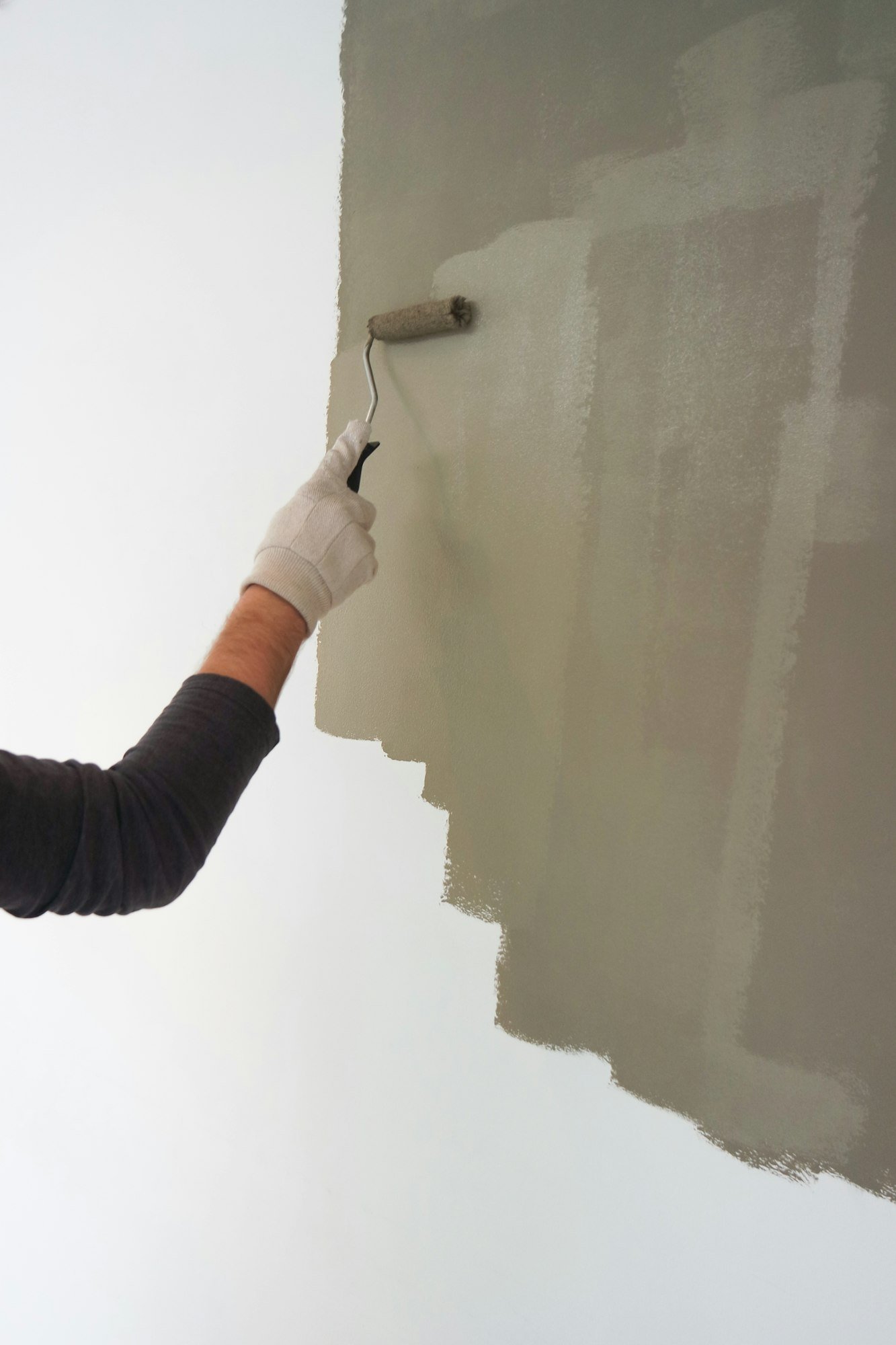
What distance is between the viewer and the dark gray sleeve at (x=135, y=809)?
2.41ft

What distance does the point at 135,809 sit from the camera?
2.57 ft

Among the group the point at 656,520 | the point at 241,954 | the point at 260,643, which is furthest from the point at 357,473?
the point at 241,954

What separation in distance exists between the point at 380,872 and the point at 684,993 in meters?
0.42

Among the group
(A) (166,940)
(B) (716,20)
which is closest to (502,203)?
(B) (716,20)

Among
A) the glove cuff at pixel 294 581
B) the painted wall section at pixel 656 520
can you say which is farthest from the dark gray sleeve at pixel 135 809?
the painted wall section at pixel 656 520

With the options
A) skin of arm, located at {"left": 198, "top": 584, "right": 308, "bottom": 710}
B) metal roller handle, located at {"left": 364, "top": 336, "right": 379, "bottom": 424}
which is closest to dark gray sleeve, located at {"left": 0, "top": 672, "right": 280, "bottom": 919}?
skin of arm, located at {"left": 198, "top": 584, "right": 308, "bottom": 710}

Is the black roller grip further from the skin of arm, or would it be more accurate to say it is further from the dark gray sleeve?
the dark gray sleeve

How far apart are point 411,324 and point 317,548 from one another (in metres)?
0.30

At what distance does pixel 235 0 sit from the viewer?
1164 millimetres

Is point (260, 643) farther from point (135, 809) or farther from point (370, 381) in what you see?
point (370, 381)

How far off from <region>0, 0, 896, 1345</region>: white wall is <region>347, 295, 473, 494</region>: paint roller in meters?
0.07

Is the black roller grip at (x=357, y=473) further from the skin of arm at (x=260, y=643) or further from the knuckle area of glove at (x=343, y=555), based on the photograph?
the skin of arm at (x=260, y=643)

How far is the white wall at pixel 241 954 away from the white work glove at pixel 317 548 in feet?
0.67

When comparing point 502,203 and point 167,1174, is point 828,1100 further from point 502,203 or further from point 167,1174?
point 167,1174
